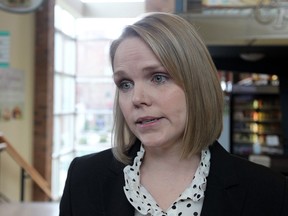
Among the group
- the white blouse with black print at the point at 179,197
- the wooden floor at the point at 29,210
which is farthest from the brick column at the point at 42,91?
the white blouse with black print at the point at 179,197

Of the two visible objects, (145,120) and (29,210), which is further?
(29,210)

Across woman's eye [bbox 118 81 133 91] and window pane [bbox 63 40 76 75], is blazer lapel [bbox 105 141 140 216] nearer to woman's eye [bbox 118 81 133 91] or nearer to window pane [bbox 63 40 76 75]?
woman's eye [bbox 118 81 133 91]

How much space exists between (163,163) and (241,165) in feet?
0.72

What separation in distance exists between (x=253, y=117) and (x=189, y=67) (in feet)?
22.5

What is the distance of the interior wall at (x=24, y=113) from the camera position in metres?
5.50

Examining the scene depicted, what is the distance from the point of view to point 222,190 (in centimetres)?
100

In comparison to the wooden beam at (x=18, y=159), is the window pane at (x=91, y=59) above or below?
above

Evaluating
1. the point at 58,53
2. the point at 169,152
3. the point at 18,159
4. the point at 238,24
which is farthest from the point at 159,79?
the point at 58,53

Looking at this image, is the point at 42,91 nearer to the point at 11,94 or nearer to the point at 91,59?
the point at 11,94

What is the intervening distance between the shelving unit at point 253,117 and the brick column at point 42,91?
346 cm

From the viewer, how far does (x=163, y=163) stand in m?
1.05

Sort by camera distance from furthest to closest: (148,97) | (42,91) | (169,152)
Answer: (42,91)
(169,152)
(148,97)

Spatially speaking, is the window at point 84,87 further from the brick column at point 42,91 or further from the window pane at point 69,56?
the brick column at point 42,91

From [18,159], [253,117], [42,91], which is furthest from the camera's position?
[253,117]
